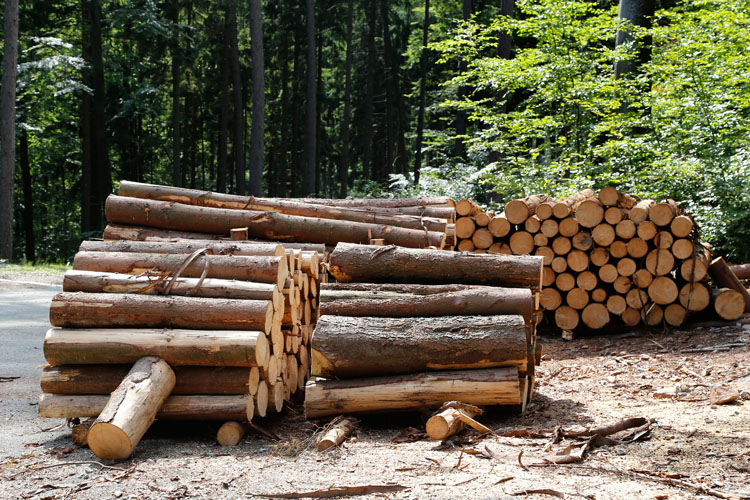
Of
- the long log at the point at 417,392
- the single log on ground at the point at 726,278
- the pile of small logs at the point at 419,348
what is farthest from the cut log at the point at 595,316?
the long log at the point at 417,392

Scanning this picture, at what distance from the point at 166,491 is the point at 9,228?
17157 millimetres

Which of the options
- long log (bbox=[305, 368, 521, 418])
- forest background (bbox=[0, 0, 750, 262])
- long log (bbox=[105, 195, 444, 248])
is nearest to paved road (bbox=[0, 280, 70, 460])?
long log (bbox=[105, 195, 444, 248])

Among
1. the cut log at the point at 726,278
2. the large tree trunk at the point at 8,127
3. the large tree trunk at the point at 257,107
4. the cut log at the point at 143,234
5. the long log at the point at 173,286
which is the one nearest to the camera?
the long log at the point at 173,286

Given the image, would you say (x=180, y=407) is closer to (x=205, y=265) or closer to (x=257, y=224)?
(x=205, y=265)

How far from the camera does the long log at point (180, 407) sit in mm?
5172

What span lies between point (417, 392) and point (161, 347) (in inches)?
81.8

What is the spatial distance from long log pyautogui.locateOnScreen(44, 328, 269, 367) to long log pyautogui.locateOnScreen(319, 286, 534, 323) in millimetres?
859

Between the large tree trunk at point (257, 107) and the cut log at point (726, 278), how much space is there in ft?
42.5

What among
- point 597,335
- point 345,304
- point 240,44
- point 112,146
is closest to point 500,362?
point 345,304

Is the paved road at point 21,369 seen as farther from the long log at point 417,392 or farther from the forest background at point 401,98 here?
the forest background at point 401,98

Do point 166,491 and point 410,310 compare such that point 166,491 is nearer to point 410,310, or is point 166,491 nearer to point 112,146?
point 410,310

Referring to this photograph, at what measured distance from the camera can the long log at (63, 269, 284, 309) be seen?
18.3ft

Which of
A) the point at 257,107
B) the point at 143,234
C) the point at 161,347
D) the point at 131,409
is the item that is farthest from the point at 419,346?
the point at 257,107

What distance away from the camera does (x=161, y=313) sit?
5.39m
